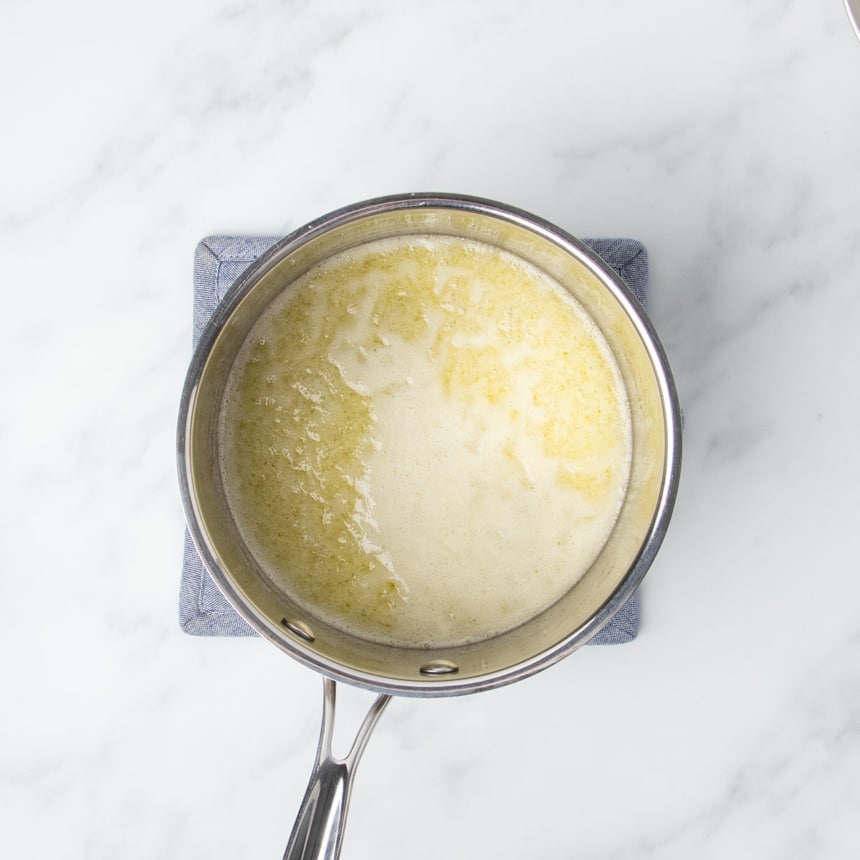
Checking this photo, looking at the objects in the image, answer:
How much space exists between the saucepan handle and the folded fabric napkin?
0.56 feet

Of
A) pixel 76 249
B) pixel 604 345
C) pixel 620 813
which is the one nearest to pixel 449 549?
pixel 604 345

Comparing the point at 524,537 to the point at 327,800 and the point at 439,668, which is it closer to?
the point at 439,668

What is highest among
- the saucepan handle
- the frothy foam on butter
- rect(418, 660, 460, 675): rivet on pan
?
the frothy foam on butter

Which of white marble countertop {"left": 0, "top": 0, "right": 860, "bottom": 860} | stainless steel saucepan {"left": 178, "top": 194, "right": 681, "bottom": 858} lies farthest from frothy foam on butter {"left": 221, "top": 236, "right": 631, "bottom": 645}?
white marble countertop {"left": 0, "top": 0, "right": 860, "bottom": 860}

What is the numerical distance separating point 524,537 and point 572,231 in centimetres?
29

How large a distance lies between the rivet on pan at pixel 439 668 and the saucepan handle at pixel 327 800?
0.12 feet

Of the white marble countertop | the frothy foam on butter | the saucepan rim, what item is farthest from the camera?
the white marble countertop

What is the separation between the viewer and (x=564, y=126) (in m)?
0.84

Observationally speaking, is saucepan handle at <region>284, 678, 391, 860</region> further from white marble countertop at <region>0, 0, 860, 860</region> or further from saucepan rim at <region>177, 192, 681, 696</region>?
white marble countertop at <region>0, 0, 860, 860</region>

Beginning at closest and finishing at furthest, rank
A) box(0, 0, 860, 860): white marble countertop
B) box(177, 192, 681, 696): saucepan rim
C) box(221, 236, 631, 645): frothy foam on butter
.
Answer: box(177, 192, 681, 696): saucepan rim
box(221, 236, 631, 645): frothy foam on butter
box(0, 0, 860, 860): white marble countertop

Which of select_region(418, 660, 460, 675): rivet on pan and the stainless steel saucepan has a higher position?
the stainless steel saucepan

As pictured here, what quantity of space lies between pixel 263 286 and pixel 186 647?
1.21 feet

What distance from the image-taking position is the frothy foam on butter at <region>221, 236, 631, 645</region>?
0.71 m

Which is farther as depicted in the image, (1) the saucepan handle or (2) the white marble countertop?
(2) the white marble countertop
